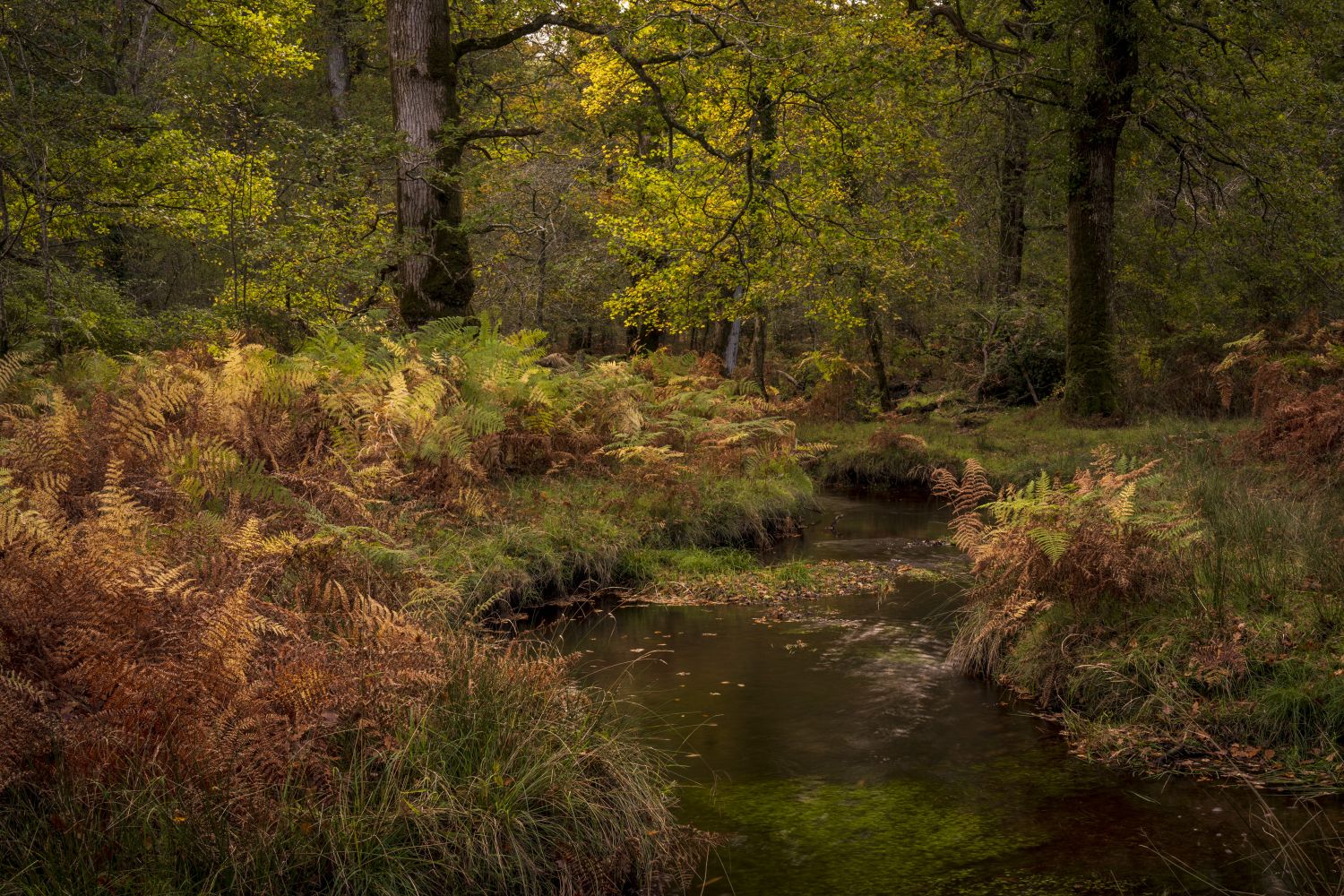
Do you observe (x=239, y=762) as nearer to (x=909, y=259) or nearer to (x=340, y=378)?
(x=340, y=378)

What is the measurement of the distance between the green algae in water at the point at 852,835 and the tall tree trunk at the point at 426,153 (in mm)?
8461

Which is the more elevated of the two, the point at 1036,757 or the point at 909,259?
the point at 909,259

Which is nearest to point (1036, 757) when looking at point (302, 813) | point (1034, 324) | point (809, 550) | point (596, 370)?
point (302, 813)

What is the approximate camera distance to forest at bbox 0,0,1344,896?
3926 mm

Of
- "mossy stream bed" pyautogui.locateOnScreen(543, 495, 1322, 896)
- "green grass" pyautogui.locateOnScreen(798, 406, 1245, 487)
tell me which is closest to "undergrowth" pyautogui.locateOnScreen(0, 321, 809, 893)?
"mossy stream bed" pyautogui.locateOnScreen(543, 495, 1322, 896)

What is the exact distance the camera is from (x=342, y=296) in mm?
16250

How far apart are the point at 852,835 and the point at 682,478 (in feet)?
22.4

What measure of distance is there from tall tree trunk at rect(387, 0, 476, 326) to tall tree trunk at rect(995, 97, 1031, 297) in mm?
10835

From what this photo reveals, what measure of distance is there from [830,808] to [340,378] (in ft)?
19.7

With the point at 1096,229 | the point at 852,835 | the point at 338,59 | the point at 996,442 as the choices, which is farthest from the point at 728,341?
the point at 852,835

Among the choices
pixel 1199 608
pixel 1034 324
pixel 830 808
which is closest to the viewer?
pixel 830 808

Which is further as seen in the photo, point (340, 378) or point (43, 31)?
point (43, 31)

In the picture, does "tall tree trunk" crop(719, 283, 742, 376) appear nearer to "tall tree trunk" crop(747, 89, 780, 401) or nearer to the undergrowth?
"tall tree trunk" crop(747, 89, 780, 401)

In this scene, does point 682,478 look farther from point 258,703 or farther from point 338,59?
point 338,59
